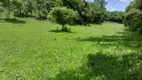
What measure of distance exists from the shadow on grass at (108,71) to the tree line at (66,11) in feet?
92.2

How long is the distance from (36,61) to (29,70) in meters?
2.25

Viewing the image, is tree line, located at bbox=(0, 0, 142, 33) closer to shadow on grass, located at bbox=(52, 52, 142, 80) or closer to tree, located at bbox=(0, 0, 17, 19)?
tree, located at bbox=(0, 0, 17, 19)

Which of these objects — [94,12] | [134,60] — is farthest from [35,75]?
[94,12]

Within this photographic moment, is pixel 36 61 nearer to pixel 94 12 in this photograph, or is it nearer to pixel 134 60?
pixel 134 60

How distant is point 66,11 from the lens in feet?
137

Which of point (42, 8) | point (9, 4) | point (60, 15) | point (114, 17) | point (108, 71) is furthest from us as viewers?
point (114, 17)

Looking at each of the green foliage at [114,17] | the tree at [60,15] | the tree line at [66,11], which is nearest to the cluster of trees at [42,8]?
the tree line at [66,11]

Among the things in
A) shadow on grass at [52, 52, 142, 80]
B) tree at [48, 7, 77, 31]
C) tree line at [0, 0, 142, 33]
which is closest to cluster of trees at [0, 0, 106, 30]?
tree line at [0, 0, 142, 33]

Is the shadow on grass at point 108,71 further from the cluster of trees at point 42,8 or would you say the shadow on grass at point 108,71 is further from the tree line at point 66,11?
the cluster of trees at point 42,8

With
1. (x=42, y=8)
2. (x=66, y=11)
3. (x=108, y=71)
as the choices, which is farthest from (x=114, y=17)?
(x=108, y=71)

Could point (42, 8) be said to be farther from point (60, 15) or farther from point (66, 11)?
point (60, 15)

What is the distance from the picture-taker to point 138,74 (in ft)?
31.6

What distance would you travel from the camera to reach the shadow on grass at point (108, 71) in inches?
381

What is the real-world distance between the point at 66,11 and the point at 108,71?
32030 millimetres
